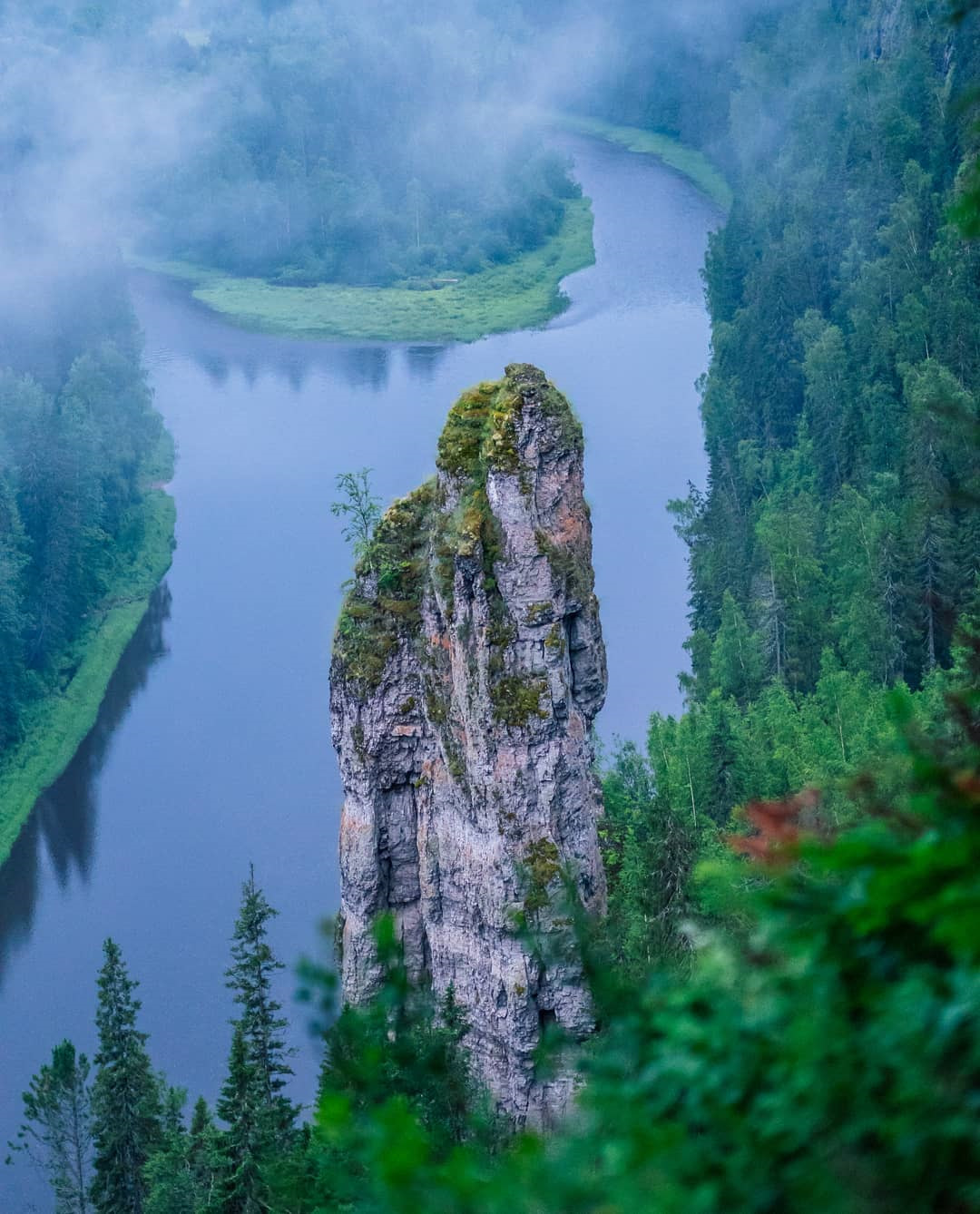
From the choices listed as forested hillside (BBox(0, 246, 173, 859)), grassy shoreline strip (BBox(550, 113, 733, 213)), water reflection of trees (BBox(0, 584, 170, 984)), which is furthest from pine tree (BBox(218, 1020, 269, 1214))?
grassy shoreline strip (BBox(550, 113, 733, 213))

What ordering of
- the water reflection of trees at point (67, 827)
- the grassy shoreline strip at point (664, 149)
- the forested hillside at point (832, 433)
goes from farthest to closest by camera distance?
the grassy shoreline strip at point (664, 149), the water reflection of trees at point (67, 827), the forested hillside at point (832, 433)

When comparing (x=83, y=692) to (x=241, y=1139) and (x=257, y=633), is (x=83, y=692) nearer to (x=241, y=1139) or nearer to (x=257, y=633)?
(x=257, y=633)

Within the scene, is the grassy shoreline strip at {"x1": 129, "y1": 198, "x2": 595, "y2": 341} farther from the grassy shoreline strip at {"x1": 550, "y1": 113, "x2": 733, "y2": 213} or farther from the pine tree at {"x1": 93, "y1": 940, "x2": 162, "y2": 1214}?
A: the pine tree at {"x1": 93, "y1": 940, "x2": 162, "y2": 1214}

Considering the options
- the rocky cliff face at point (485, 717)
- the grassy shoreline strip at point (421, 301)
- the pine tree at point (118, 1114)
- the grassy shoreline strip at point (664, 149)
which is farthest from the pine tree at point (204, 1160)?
the grassy shoreline strip at point (664, 149)

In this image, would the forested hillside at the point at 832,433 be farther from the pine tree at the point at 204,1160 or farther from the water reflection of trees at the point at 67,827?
the water reflection of trees at the point at 67,827

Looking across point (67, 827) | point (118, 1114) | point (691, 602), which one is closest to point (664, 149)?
point (691, 602)

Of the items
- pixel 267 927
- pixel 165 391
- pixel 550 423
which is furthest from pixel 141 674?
pixel 550 423
